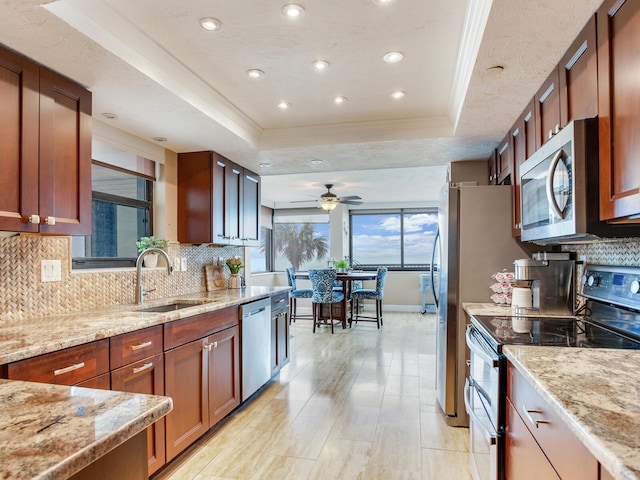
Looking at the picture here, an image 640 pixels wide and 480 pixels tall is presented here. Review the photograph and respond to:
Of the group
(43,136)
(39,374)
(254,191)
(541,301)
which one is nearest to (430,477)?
(541,301)

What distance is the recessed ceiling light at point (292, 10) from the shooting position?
5.84 feet

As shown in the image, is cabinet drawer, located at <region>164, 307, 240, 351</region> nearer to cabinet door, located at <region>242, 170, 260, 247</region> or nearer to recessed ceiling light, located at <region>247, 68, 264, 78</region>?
cabinet door, located at <region>242, 170, 260, 247</region>

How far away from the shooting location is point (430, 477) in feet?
7.16

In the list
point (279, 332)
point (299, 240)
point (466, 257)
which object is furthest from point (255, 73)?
point (299, 240)

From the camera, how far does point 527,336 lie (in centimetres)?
175

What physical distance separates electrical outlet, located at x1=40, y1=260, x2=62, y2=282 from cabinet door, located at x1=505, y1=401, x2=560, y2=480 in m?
2.39

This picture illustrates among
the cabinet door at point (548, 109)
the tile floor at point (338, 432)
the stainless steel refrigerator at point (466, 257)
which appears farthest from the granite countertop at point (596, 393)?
the stainless steel refrigerator at point (466, 257)

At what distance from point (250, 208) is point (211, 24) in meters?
2.46

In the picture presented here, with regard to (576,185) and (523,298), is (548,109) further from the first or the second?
(523,298)

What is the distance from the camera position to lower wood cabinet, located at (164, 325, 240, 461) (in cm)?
Result: 228

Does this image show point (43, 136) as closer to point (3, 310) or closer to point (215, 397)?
point (3, 310)

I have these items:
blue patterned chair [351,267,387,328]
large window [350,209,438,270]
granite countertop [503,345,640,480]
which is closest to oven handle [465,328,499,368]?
granite countertop [503,345,640,480]

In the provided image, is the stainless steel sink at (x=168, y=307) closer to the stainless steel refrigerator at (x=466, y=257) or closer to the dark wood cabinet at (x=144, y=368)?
the dark wood cabinet at (x=144, y=368)

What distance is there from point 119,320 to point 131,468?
1374mm
